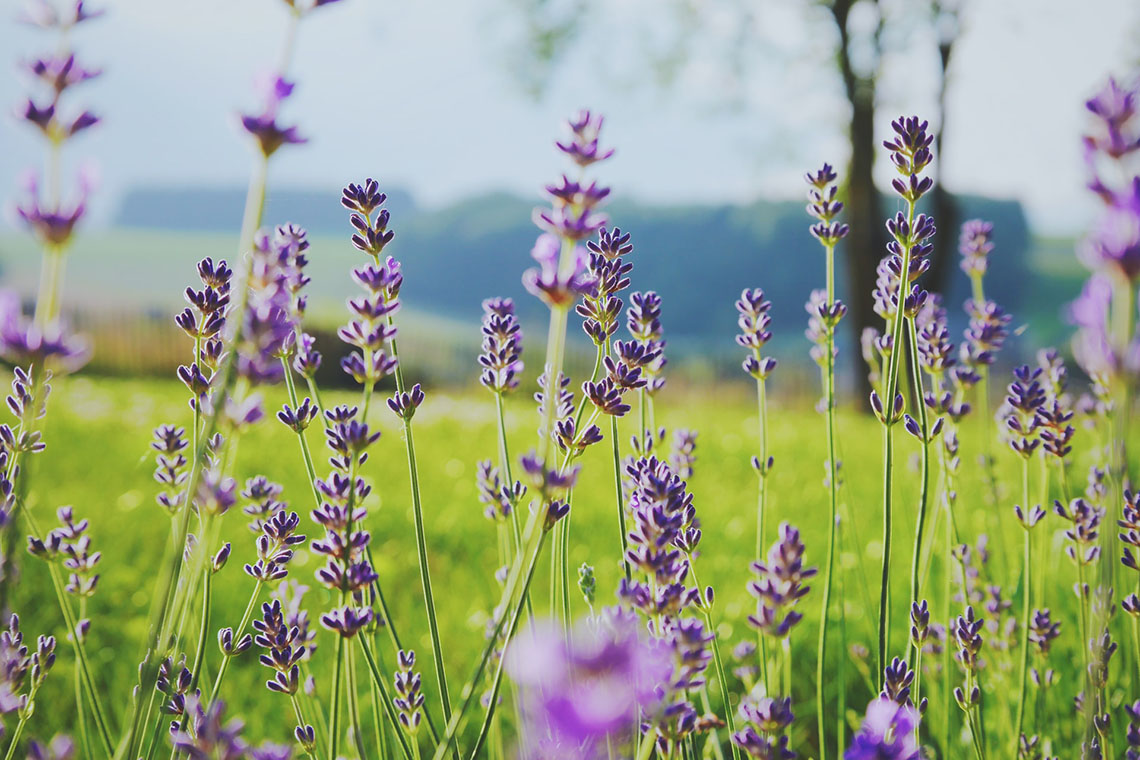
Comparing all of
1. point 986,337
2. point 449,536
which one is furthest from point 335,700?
point 449,536

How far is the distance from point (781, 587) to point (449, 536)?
3310mm

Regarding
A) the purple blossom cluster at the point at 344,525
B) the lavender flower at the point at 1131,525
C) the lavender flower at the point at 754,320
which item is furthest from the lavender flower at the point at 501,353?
the lavender flower at the point at 1131,525

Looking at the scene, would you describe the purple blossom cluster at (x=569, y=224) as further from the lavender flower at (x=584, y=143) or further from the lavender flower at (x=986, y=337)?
the lavender flower at (x=986, y=337)

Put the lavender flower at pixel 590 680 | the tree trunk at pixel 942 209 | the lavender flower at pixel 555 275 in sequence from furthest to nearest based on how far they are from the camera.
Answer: the tree trunk at pixel 942 209, the lavender flower at pixel 555 275, the lavender flower at pixel 590 680

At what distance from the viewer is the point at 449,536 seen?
13.6ft

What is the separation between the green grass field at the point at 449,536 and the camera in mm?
2754

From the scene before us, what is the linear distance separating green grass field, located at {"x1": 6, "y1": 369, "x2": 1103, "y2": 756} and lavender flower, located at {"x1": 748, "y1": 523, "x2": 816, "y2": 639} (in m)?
→ 0.90

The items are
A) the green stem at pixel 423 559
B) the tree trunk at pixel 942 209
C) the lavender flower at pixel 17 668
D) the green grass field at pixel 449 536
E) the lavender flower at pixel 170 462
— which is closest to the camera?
the lavender flower at pixel 17 668

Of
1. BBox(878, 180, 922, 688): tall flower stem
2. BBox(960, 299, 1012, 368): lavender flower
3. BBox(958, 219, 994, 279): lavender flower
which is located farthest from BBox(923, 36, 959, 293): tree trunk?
BBox(878, 180, 922, 688): tall flower stem

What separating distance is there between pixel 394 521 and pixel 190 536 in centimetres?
295

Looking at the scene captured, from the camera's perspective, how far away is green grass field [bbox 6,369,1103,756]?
108 inches

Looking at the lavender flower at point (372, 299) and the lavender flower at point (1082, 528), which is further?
the lavender flower at point (1082, 528)

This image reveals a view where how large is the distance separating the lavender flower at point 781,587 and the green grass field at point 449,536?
0.90 meters

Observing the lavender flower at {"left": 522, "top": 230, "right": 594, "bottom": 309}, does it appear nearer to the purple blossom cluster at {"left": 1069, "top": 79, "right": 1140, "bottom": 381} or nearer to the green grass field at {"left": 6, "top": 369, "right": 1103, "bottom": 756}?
the purple blossom cluster at {"left": 1069, "top": 79, "right": 1140, "bottom": 381}
